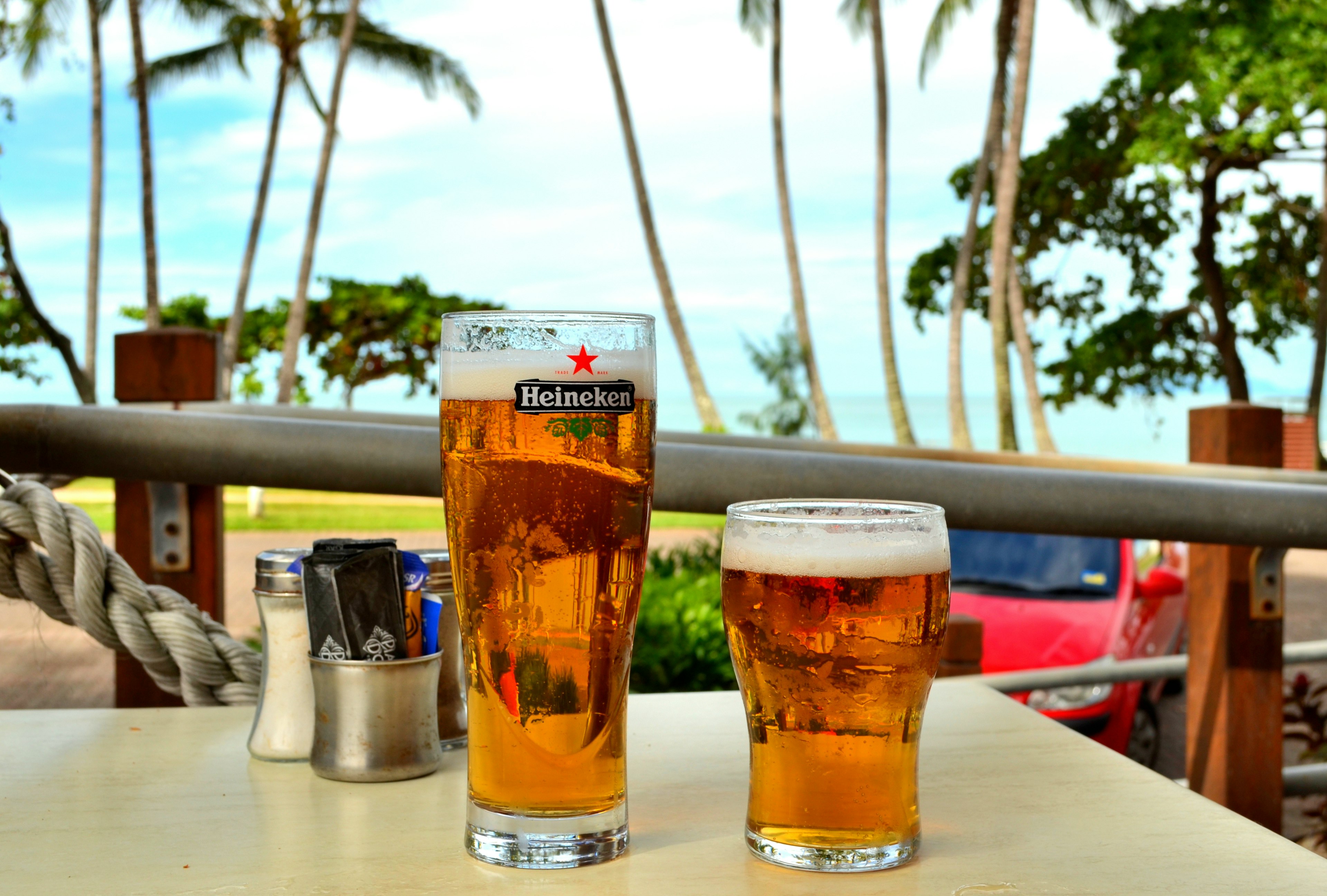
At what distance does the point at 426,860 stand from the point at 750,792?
0.21 m

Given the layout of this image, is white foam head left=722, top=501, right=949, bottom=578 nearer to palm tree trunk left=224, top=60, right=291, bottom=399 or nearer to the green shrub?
the green shrub

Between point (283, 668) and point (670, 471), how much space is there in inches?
20.9

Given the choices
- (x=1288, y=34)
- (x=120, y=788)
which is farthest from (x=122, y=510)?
(x=1288, y=34)

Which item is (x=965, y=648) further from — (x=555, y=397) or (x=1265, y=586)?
(x=555, y=397)

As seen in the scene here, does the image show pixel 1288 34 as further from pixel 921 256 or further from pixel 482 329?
pixel 482 329

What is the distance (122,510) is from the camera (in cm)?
166

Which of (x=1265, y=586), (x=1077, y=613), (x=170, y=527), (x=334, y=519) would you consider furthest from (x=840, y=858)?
(x=334, y=519)

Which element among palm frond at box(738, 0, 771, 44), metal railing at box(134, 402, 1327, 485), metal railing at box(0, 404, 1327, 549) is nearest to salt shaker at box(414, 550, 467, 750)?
metal railing at box(0, 404, 1327, 549)

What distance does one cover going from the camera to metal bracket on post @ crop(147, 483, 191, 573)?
1624 millimetres

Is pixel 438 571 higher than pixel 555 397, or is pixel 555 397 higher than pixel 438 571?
pixel 555 397

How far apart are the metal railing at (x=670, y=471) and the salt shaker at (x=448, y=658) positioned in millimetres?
356

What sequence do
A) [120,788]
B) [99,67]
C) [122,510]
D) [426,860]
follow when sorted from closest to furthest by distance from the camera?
[426,860], [120,788], [122,510], [99,67]

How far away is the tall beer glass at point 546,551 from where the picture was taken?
744 mm

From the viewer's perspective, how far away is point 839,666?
29.7 inches
